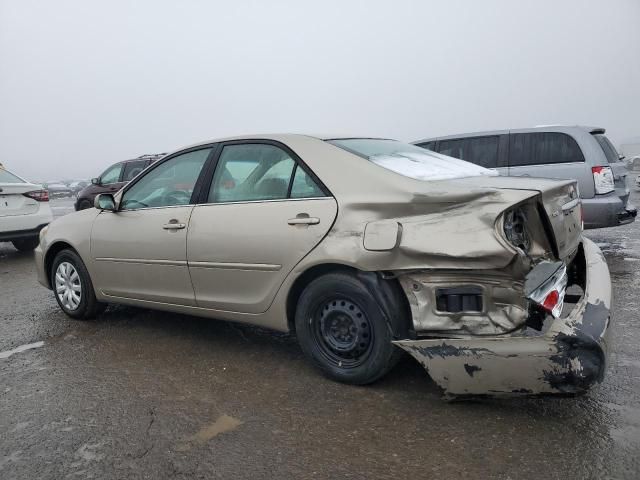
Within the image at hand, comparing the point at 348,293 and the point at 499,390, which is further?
the point at 348,293

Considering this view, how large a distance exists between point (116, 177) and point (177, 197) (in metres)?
9.32

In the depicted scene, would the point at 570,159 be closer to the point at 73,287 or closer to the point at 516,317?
the point at 516,317

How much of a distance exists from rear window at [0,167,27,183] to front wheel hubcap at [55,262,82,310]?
15.1 ft

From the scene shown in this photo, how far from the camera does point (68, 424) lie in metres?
2.85

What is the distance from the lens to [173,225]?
12.4 ft

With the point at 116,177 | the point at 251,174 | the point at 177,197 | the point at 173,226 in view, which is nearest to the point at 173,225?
the point at 173,226

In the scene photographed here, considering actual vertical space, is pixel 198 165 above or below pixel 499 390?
above

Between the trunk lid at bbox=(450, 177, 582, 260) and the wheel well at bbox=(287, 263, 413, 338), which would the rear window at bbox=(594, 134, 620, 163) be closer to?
the trunk lid at bbox=(450, 177, 582, 260)

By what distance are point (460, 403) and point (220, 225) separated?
1.89 metres

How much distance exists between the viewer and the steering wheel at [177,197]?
3.84 m

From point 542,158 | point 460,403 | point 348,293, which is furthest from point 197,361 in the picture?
point 542,158

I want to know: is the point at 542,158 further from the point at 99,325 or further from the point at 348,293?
the point at 99,325

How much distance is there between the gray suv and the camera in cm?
640

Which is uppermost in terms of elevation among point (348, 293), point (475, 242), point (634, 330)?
point (475, 242)
